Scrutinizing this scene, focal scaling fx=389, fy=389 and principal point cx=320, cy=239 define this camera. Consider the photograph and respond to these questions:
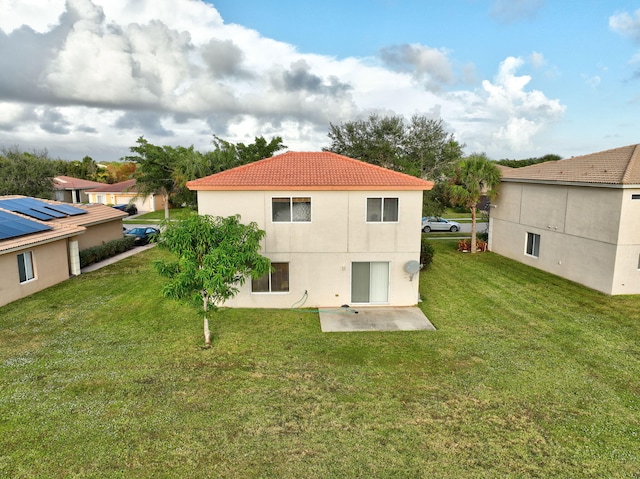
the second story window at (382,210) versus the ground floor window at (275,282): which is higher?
the second story window at (382,210)

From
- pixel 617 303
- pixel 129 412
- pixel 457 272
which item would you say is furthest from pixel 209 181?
pixel 617 303

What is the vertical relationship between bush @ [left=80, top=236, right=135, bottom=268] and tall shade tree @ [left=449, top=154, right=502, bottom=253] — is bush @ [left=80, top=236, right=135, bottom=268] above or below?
below

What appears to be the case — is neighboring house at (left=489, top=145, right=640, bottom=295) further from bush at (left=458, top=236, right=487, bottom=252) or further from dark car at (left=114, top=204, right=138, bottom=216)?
dark car at (left=114, top=204, right=138, bottom=216)

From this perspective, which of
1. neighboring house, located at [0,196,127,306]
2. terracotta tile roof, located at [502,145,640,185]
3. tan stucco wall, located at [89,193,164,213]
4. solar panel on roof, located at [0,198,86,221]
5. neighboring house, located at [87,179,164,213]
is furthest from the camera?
tan stucco wall, located at [89,193,164,213]

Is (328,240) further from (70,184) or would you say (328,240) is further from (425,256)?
(70,184)

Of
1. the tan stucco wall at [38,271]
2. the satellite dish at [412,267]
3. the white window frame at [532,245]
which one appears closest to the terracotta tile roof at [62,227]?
the tan stucco wall at [38,271]

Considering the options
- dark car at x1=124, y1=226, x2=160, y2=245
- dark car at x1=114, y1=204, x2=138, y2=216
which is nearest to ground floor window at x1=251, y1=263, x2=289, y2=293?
dark car at x1=124, y1=226, x2=160, y2=245

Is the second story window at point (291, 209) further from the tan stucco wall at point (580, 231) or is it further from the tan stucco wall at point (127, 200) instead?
→ the tan stucco wall at point (127, 200)

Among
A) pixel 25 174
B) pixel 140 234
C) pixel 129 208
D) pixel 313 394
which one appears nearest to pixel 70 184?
pixel 129 208
